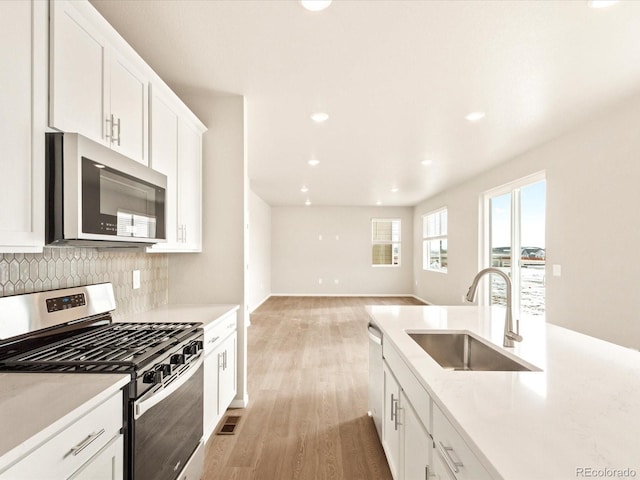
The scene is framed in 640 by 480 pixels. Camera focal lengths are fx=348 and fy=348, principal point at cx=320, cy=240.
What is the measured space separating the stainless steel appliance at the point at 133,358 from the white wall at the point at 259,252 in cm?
501

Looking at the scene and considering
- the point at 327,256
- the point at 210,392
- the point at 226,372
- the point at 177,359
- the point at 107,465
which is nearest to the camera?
the point at 107,465

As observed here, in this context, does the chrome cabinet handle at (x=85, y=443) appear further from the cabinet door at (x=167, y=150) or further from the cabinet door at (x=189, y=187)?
the cabinet door at (x=189, y=187)

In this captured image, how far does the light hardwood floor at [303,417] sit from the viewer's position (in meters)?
2.13

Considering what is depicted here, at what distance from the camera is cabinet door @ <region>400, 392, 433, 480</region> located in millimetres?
1242

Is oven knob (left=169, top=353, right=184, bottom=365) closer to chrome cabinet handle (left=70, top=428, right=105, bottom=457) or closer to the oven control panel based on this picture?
chrome cabinet handle (left=70, top=428, right=105, bottom=457)

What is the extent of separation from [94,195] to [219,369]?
4.73ft

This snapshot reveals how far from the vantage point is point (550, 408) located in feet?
3.20

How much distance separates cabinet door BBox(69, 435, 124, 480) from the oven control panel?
786mm

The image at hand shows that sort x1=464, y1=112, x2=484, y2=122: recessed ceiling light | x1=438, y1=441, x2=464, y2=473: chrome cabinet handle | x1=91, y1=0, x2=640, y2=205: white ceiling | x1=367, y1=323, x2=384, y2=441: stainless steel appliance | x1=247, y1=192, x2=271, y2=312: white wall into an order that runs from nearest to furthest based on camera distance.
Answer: x1=438, y1=441, x2=464, y2=473: chrome cabinet handle, x1=91, y1=0, x2=640, y2=205: white ceiling, x1=367, y1=323, x2=384, y2=441: stainless steel appliance, x1=464, y1=112, x2=484, y2=122: recessed ceiling light, x1=247, y1=192, x2=271, y2=312: white wall

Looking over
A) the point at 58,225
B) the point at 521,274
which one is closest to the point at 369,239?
the point at 521,274

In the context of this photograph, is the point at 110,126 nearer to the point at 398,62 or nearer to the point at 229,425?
the point at 398,62

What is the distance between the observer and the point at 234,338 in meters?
2.79

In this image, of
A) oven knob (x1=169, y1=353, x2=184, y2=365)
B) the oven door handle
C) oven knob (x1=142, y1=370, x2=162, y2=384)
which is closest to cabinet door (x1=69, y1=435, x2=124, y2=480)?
the oven door handle

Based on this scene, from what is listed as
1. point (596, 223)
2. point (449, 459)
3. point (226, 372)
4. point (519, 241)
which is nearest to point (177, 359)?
point (226, 372)
